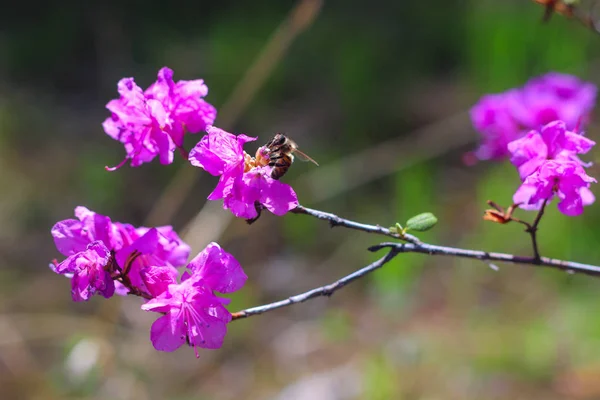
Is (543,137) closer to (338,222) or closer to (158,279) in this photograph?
(338,222)

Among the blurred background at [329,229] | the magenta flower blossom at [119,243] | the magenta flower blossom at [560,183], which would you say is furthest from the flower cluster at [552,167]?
the blurred background at [329,229]

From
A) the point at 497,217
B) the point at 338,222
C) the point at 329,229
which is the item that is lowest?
the point at 329,229

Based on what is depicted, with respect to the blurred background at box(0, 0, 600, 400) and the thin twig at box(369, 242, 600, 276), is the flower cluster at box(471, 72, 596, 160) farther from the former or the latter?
the blurred background at box(0, 0, 600, 400)

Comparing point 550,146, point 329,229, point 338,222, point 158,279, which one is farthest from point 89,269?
point 329,229

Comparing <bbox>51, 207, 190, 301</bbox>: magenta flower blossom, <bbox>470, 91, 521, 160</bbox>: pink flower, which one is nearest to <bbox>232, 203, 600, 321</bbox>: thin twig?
<bbox>51, 207, 190, 301</bbox>: magenta flower blossom

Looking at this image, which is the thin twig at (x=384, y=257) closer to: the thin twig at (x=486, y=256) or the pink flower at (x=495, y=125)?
the thin twig at (x=486, y=256)

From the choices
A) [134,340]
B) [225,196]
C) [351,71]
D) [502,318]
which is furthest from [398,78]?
[225,196]
